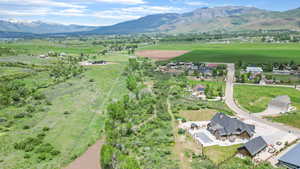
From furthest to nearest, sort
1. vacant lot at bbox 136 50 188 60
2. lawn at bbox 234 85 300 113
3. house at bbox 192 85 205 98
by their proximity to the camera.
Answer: vacant lot at bbox 136 50 188 60, house at bbox 192 85 205 98, lawn at bbox 234 85 300 113

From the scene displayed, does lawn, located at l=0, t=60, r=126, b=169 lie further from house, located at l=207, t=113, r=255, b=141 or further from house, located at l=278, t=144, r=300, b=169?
house, located at l=278, t=144, r=300, b=169

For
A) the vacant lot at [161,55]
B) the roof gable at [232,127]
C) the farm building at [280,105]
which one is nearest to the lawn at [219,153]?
the roof gable at [232,127]

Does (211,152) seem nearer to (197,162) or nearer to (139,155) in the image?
(197,162)

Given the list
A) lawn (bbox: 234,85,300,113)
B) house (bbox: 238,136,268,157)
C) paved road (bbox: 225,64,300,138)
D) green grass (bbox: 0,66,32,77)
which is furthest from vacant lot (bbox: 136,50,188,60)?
house (bbox: 238,136,268,157)

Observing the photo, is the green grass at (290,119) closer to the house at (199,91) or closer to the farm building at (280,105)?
the farm building at (280,105)

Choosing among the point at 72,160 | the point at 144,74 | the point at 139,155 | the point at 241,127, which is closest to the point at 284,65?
the point at 144,74
